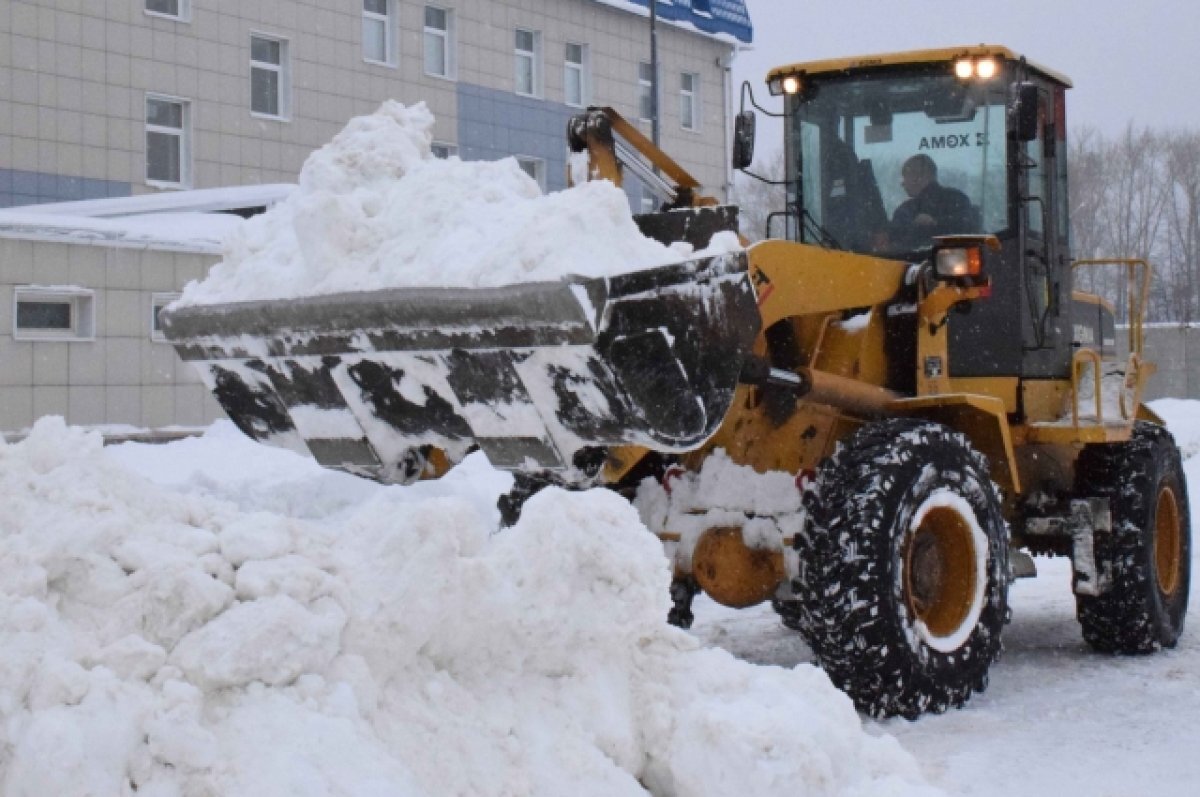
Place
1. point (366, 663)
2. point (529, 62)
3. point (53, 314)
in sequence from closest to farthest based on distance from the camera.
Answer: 1. point (366, 663)
2. point (53, 314)
3. point (529, 62)

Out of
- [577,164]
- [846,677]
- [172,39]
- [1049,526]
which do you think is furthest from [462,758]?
[172,39]

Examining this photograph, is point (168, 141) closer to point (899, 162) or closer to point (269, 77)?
point (269, 77)

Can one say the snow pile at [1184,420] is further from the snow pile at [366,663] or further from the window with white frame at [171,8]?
the snow pile at [366,663]

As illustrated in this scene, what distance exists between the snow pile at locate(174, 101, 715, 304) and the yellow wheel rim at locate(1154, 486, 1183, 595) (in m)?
3.73

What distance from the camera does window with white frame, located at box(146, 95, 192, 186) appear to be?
19.5m

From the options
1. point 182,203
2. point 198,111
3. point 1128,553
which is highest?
point 198,111

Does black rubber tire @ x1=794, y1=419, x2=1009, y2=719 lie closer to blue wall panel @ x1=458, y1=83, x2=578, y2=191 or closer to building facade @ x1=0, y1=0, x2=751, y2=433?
building facade @ x1=0, y1=0, x2=751, y2=433

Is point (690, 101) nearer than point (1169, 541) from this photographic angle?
No

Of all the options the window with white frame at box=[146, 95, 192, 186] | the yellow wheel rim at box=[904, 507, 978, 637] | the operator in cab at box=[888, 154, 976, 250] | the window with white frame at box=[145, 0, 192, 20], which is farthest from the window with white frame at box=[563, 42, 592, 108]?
the yellow wheel rim at box=[904, 507, 978, 637]

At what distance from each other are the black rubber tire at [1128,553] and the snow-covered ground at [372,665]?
2532 millimetres

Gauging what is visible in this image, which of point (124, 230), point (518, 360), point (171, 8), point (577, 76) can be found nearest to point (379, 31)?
point (171, 8)

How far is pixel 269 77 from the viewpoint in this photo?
2094 centimetres

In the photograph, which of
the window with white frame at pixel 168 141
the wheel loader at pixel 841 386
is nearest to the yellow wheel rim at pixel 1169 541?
the wheel loader at pixel 841 386

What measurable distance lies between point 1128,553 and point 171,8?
15575 millimetres
